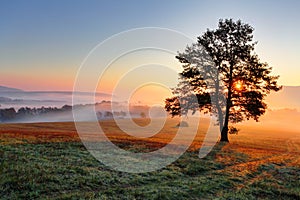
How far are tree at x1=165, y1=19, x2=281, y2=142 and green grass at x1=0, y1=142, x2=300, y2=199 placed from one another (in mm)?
18137

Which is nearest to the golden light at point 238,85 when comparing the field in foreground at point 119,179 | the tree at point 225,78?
the tree at point 225,78

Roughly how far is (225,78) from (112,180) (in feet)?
96.3

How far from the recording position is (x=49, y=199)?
11.4 metres

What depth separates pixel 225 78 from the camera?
39.6 metres

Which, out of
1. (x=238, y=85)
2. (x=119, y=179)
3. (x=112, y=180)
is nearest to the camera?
(x=112, y=180)

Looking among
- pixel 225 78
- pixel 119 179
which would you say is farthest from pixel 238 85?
pixel 119 179

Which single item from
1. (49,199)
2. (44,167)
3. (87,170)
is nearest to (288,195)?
(87,170)

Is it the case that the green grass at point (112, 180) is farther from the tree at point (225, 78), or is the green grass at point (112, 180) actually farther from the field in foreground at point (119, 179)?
the tree at point (225, 78)

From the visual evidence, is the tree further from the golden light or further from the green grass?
the green grass

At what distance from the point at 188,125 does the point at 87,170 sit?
71062 mm

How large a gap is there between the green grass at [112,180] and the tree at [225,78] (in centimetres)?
1814

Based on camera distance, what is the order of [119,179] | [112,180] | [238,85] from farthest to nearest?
[238,85] < [119,179] < [112,180]

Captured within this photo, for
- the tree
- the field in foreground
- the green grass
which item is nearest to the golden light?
the tree

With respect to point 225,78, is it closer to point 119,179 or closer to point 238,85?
point 238,85
